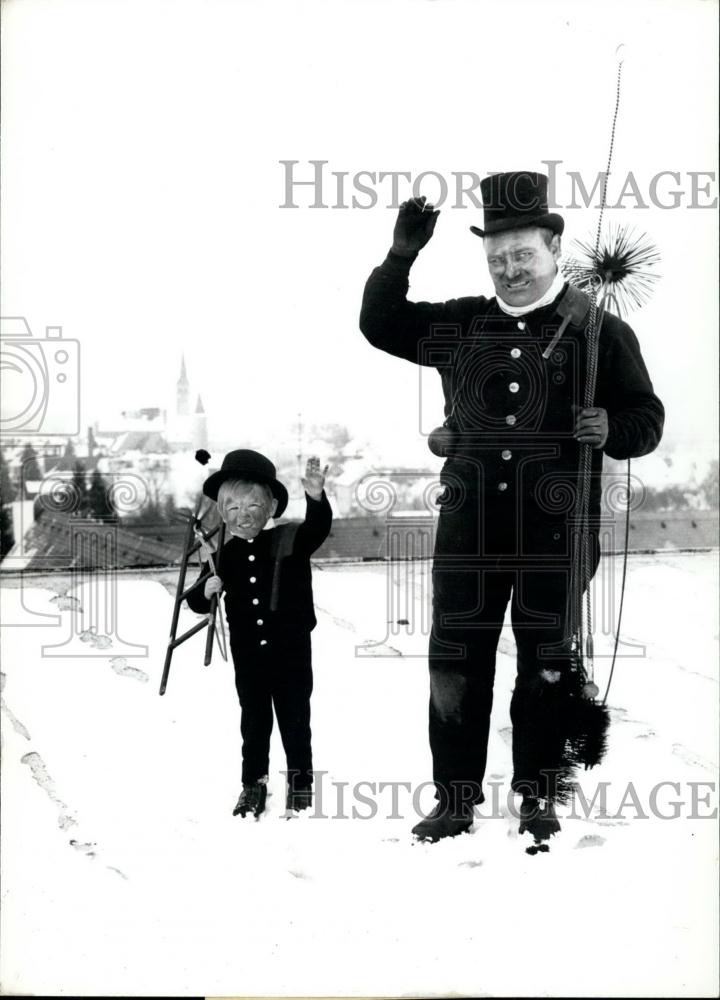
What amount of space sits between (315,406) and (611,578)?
84 cm

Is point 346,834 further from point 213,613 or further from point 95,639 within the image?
point 95,639

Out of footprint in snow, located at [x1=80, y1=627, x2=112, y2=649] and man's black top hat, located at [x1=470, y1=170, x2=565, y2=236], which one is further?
footprint in snow, located at [x1=80, y1=627, x2=112, y2=649]

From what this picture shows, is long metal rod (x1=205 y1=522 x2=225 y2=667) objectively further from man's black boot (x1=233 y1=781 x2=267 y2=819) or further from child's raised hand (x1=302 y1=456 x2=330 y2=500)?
man's black boot (x1=233 y1=781 x2=267 y2=819)

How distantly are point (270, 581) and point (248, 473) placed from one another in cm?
27

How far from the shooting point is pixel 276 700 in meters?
2.38

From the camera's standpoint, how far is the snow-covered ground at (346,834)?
2.37 m

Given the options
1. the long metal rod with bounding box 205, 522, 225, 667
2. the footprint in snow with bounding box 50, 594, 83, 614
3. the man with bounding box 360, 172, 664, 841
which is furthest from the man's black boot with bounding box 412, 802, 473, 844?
the footprint in snow with bounding box 50, 594, 83, 614

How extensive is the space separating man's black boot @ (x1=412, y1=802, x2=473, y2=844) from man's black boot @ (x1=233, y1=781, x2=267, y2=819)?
38 cm

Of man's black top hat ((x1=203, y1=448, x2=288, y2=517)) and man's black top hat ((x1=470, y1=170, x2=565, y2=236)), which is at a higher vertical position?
man's black top hat ((x1=470, y1=170, x2=565, y2=236))

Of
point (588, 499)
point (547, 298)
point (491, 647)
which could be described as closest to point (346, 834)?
point (491, 647)

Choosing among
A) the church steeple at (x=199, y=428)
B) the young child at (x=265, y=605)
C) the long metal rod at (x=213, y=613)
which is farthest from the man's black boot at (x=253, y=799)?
the church steeple at (x=199, y=428)

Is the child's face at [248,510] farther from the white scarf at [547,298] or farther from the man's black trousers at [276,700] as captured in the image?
the white scarf at [547,298]

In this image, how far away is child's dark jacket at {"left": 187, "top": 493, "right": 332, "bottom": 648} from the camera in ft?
7.73

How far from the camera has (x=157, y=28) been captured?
7.82ft
